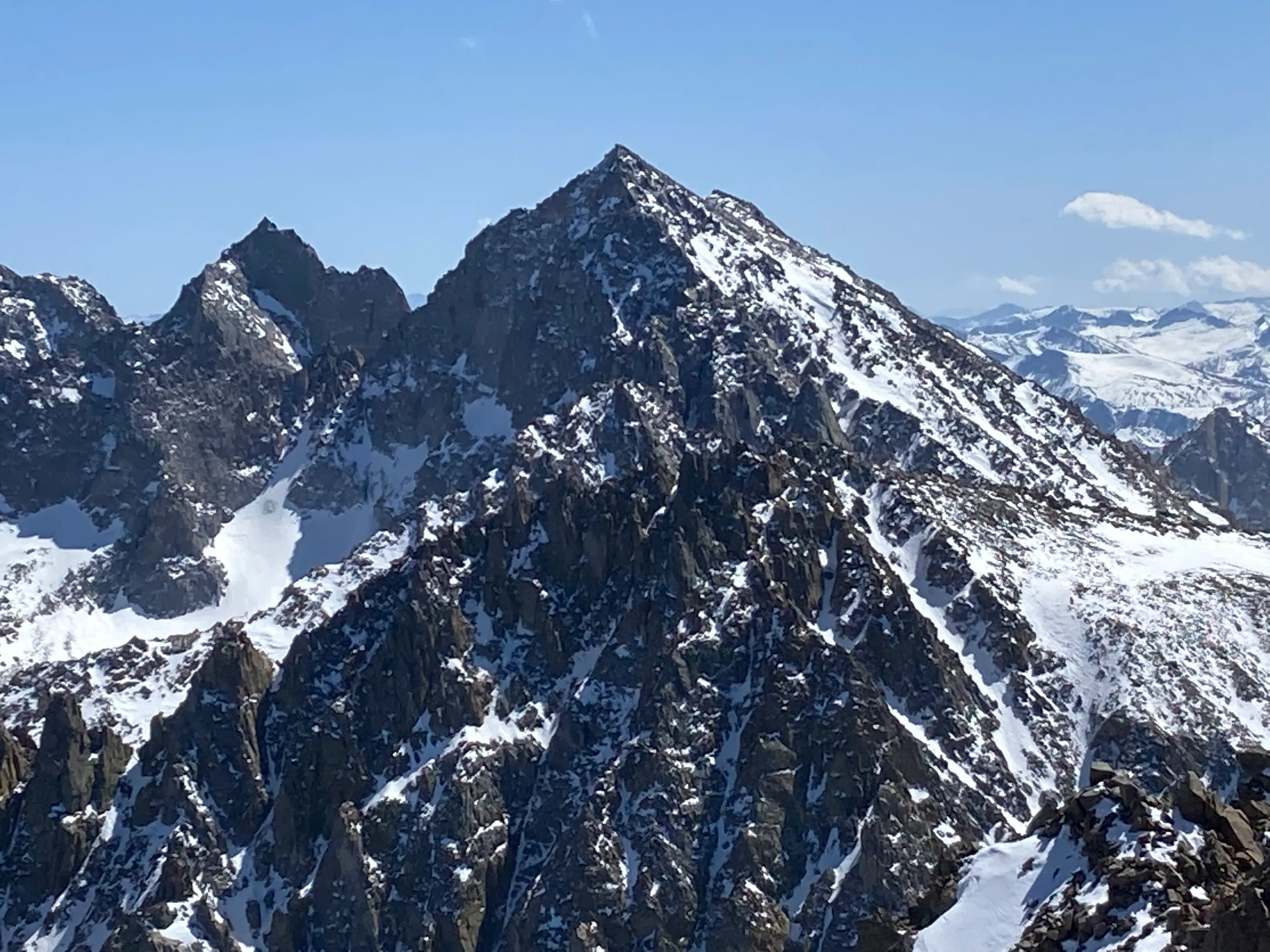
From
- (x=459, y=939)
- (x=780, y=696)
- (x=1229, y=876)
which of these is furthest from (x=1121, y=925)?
(x=459, y=939)

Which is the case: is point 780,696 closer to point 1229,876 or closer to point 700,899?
point 700,899

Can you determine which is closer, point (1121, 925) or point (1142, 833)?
point (1121, 925)

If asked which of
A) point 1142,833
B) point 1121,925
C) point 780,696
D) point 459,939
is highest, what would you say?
point 780,696

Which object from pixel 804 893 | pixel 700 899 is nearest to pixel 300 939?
pixel 700 899

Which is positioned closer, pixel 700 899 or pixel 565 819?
pixel 700 899

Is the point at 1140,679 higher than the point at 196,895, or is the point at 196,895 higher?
the point at 1140,679

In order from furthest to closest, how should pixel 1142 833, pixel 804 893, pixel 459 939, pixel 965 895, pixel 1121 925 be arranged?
pixel 459 939 → pixel 804 893 → pixel 965 895 → pixel 1142 833 → pixel 1121 925

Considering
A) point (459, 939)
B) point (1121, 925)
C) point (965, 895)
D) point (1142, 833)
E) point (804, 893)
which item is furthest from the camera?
point (459, 939)

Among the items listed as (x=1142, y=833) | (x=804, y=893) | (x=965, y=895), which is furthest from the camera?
(x=804, y=893)

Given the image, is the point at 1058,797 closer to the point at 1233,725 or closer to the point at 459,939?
the point at 1233,725
